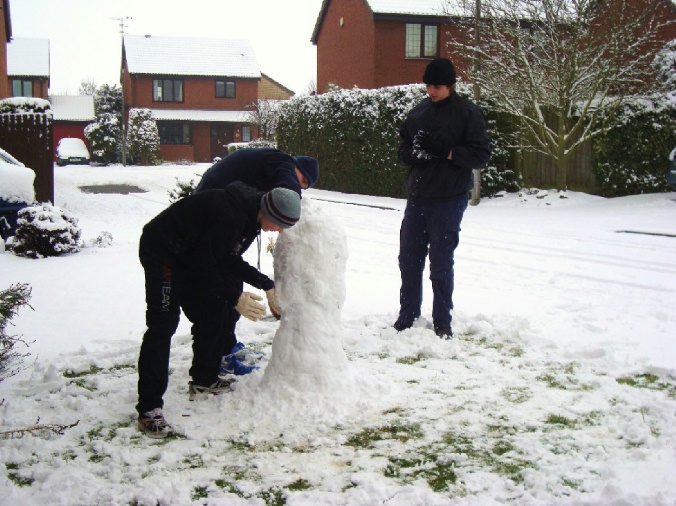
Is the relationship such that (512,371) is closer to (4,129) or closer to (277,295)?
(277,295)

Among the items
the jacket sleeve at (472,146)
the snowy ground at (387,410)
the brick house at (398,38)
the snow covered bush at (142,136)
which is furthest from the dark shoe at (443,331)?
the snow covered bush at (142,136)

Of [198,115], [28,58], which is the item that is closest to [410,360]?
[198,115]

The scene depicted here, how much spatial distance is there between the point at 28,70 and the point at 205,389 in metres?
53.0

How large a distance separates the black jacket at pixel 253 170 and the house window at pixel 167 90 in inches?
1793

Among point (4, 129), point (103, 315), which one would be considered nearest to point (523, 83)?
point (4, 129)

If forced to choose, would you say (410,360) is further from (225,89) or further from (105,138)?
(225,89)

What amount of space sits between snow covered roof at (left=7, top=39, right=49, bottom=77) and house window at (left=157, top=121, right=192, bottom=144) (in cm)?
1143

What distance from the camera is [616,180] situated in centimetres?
1631

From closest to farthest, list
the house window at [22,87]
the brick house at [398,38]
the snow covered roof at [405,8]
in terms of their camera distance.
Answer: the snow covered roof at [405,8]
the brick house at [398,38]
the house window at [22,87]

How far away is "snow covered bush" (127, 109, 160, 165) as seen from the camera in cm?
3934

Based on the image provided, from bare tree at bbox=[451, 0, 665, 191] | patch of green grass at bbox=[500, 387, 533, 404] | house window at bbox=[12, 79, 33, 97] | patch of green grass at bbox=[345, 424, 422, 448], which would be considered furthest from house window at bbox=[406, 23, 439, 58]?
house window at bbox=[12, 79, 33, 97]

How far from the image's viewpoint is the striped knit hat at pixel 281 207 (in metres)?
3.64

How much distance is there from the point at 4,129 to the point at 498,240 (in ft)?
28.1

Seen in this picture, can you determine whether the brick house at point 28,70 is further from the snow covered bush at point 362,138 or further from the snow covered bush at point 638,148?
the snow covered bush at point 638,148
